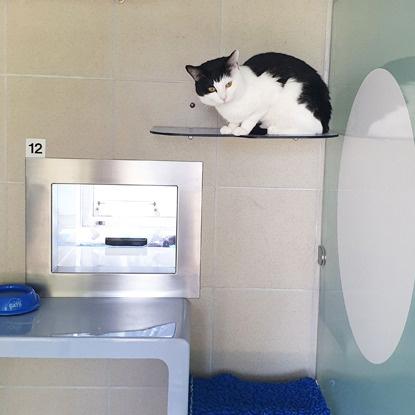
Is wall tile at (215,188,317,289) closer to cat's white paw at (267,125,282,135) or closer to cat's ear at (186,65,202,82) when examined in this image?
cat's white paw at (267,125,282,135)

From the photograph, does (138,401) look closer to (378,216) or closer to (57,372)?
(57,372)

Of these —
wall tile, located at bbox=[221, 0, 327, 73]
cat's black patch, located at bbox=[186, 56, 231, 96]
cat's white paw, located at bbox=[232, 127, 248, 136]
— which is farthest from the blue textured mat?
wall tile, located at bbox=[221, 0, 327, 73]

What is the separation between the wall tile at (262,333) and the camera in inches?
74.7

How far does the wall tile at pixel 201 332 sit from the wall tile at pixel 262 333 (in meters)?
0.02

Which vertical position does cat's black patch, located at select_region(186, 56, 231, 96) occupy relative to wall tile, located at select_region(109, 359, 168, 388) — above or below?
above

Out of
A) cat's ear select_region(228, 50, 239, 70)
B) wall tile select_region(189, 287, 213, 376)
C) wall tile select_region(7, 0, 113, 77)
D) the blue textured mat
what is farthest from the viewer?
wall tile select_region(189, 287, 213, 376)

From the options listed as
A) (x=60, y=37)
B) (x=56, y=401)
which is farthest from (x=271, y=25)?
(x=56, y=401)

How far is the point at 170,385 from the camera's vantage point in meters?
1.47

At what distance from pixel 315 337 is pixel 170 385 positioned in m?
0.60

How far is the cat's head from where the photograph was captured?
153 cm

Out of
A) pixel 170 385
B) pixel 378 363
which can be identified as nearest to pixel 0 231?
pixel 170 385

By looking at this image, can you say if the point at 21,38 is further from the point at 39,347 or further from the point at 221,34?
the point at 39,347

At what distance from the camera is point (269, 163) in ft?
6.09

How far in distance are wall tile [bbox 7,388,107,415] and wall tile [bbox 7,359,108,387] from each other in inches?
0.9
